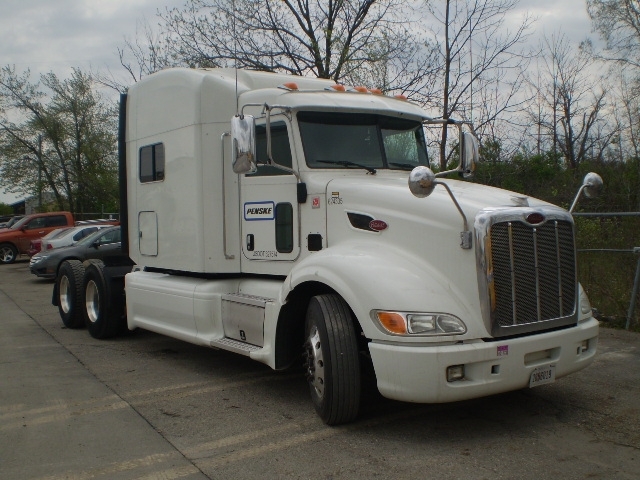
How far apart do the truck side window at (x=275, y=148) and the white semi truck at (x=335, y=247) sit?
0.8 inches

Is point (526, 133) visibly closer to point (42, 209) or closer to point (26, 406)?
point (26, 406)

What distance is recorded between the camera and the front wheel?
536cm

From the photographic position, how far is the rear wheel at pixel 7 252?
26719 millimetres

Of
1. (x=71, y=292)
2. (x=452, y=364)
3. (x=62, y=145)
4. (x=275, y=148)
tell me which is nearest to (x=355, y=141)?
(x=275, y=148)

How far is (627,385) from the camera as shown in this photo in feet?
21.8

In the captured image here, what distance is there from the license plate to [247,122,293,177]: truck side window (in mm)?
2882

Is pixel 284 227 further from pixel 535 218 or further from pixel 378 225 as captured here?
pixel 535 218

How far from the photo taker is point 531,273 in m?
5.34

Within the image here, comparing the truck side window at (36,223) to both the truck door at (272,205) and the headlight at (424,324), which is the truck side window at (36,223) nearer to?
the truck door at (272,205)

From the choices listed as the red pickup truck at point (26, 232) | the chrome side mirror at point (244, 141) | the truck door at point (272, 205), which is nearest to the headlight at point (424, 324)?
the truck door at point (272, 205)

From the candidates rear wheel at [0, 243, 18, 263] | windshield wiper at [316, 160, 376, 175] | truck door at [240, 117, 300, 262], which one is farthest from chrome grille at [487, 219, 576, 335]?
rear wheel at [0, 243, 18, 263]

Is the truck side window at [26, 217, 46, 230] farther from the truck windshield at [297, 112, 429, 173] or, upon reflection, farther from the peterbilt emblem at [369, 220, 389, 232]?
the peterbilt emblem at [369, 220, 389, 232]

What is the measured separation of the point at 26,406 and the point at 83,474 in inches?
79.7

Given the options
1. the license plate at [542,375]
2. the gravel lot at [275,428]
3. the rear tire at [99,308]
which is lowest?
the gravel lot at [275,428]
